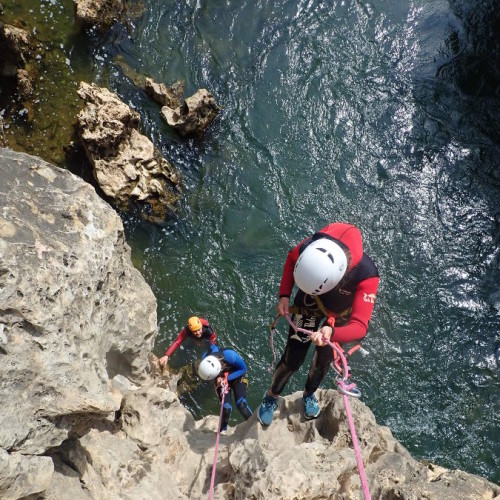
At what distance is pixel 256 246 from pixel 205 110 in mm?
2415

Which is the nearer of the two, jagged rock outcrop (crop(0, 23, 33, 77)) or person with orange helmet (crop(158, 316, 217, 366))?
person with orange helmet (crop(158, 316, 217, 366))

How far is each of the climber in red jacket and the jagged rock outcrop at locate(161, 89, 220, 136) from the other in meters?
4.28

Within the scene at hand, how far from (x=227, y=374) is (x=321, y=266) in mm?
2686

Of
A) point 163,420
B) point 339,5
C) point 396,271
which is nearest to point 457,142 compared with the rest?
point 396,271

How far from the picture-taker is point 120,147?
23.4 ft

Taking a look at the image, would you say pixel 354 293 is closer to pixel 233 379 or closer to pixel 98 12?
pixel 233 379

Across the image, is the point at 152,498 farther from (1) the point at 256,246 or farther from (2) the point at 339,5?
(2) the point at 339,5

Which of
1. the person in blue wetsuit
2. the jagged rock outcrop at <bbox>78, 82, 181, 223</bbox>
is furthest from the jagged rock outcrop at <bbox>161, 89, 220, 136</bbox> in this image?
the person in blue wetsuit

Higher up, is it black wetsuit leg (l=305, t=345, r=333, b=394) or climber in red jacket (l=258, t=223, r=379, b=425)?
climber in red jacket (l=258, t=223, r=379, b=425)

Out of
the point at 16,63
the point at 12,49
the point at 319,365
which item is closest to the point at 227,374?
the point at 319,365

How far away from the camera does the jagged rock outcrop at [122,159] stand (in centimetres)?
689

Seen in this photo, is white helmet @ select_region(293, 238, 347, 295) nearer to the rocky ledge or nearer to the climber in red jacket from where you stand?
the climber in red jacket

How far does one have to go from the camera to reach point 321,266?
355 centimetres

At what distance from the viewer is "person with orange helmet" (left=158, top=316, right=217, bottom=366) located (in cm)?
579
